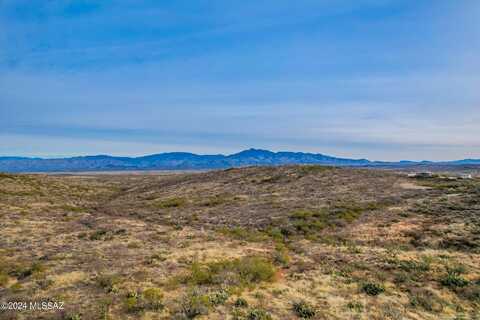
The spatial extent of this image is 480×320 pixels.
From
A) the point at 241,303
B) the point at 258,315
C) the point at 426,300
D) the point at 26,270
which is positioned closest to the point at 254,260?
the point at 241,303

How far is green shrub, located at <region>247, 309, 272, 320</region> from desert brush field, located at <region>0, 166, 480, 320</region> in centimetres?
5

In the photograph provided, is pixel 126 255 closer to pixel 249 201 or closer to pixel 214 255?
pixel 214 255

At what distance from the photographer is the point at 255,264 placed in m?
18.3

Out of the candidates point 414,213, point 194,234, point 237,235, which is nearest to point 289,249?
point 237,235

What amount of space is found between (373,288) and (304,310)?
4.33 m

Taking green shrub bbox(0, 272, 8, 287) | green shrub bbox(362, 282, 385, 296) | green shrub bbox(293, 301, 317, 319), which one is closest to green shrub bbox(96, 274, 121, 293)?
green shrub bbox(0, 272, 8, 287)

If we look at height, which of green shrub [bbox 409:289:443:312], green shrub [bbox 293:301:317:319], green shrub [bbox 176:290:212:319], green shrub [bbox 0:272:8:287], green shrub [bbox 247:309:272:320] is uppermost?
green shrub [bbox 0:272:8:287]

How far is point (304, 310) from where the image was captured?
44.3ft

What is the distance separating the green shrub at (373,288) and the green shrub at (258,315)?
5447 millimetres

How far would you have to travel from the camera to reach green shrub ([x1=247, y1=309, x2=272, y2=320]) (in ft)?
42.0

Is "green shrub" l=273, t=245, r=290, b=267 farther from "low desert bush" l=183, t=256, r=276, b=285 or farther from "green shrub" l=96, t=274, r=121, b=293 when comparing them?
"green shrub" l=96, t=274, r=121, b=293

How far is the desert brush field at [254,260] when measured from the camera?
13.9m

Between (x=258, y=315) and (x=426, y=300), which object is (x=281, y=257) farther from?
(x=426, y=300)

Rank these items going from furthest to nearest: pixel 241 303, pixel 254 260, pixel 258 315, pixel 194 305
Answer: pixel 254 260
pixel 241 303
pixel 194 305
pixel 258 315
